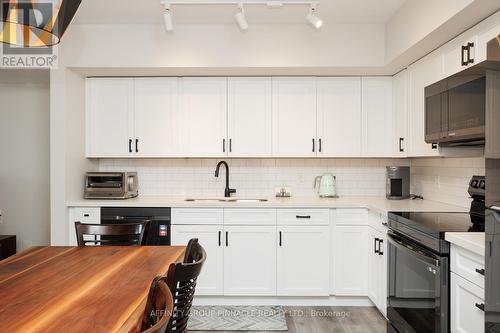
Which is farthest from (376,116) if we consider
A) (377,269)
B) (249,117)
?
(377,269)

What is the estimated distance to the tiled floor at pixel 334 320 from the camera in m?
2.95

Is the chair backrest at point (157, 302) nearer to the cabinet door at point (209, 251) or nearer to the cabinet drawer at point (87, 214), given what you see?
the cabinet door at point (209, 251)

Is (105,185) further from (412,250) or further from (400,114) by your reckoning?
(400,114)

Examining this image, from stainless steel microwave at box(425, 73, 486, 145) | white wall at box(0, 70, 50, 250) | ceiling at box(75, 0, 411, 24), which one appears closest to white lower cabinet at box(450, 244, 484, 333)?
stainless steel microwave at box(425, 73, 486, 145)

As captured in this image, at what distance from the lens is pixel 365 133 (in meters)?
3.71

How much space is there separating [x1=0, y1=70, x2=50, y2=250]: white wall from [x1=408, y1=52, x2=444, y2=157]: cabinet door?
3480mm

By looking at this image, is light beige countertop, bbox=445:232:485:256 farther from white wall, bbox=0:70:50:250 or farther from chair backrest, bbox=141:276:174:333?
white wall, bbox=0:70:50:250

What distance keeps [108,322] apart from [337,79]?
312 cm

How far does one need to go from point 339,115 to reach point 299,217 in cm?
106

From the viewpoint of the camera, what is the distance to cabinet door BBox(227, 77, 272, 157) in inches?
146

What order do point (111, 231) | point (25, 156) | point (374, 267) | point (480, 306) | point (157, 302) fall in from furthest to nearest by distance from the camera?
point (25, 156), point (374, 267), point (111, 231), point (480, 306), point (157, 302)

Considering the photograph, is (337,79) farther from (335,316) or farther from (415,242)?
(335,316)

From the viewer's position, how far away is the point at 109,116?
12.3ft

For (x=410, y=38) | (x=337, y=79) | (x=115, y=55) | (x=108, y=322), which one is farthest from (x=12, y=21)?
(x=337, y=79)
